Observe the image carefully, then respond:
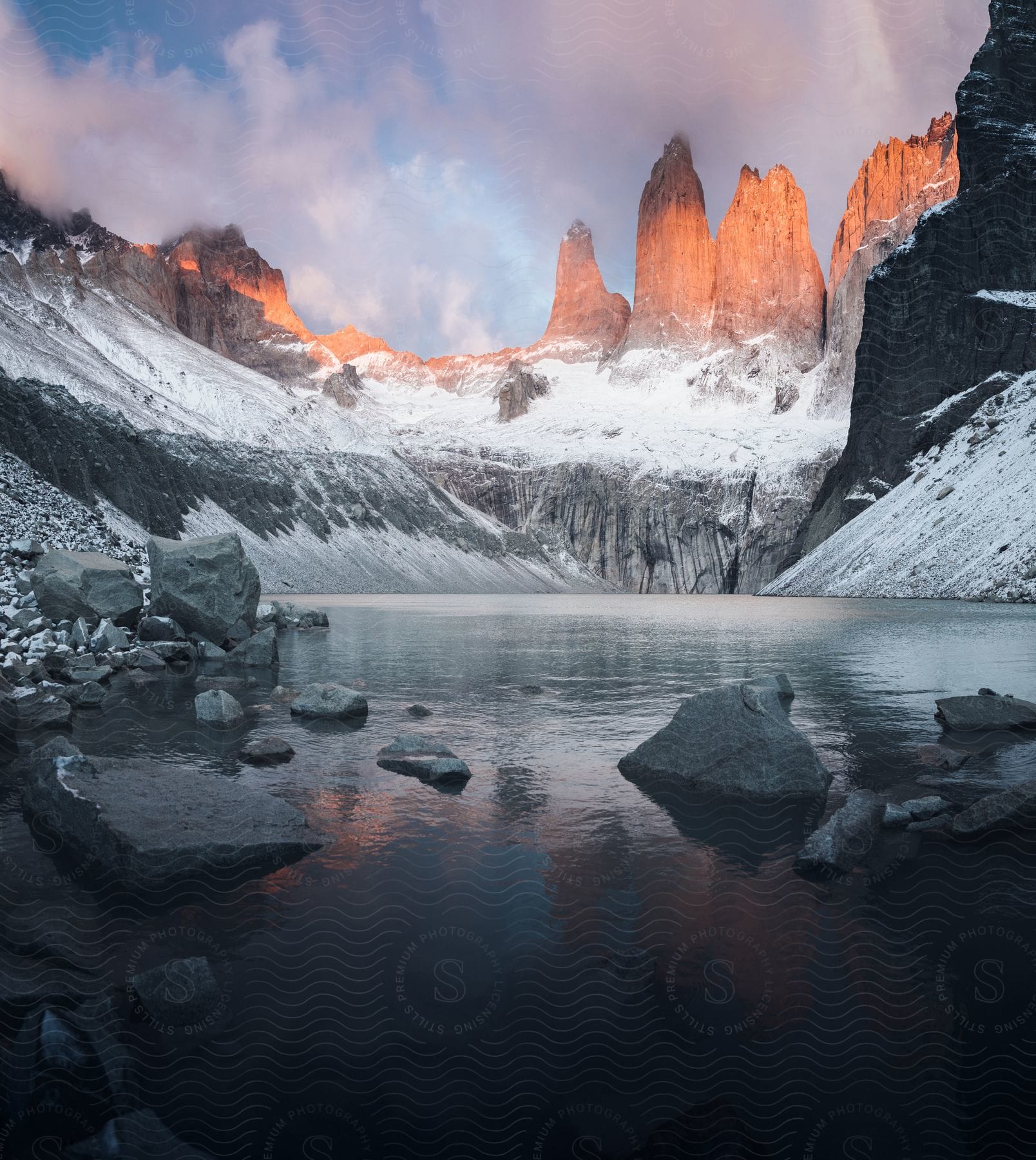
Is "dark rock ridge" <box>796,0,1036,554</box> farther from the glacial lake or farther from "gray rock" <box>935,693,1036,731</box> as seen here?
the glacial lake

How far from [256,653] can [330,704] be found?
31.1 ft

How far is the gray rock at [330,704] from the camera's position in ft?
52.0

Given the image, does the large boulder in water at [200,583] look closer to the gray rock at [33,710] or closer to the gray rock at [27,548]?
the gray rock at [27,548]

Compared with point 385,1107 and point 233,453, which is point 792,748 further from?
point 233,453

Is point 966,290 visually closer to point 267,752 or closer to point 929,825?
point 929,825

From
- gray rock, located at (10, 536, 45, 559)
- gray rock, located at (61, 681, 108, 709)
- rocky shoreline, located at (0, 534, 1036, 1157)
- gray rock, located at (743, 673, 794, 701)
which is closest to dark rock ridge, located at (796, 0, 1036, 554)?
gray rock, located at (743, 673, 794, 701)

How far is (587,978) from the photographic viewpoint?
5.99 meters

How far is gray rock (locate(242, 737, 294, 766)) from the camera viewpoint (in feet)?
39.5

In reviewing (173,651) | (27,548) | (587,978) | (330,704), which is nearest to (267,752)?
(330,704)

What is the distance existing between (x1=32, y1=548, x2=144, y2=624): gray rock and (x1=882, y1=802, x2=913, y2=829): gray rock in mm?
20752

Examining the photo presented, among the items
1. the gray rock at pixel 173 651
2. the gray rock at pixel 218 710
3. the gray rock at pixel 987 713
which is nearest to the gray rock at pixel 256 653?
the gray rock at pixel 173 651

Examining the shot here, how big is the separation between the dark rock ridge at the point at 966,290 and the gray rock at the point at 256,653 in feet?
312

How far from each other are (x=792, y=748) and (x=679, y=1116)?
6.78m

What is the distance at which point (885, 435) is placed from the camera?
359ft
